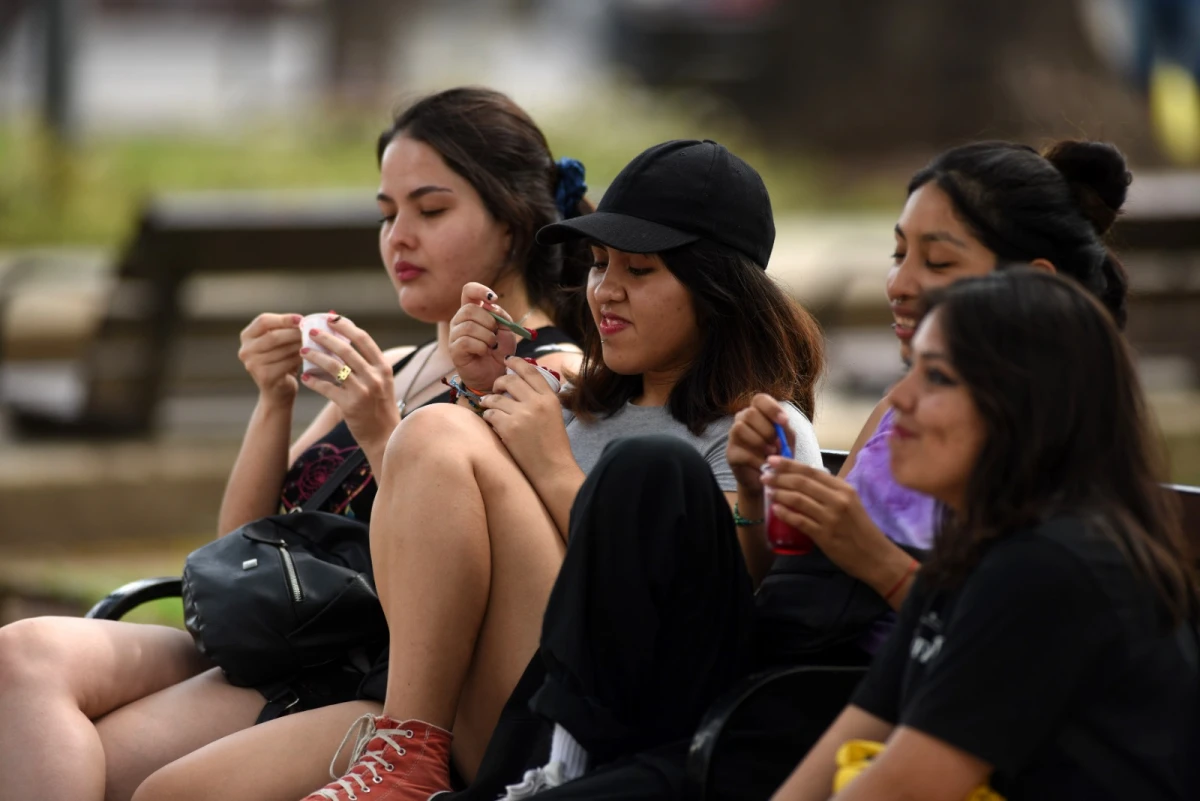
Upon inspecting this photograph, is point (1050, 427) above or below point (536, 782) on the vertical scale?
above

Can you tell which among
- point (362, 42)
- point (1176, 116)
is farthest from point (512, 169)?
point (362, 42)

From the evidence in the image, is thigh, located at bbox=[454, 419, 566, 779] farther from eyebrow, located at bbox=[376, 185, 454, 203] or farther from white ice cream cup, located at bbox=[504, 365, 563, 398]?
eyebrow, located at bbox=[376, 185, 454, 203]

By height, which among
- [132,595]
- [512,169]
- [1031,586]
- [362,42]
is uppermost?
[512,169]

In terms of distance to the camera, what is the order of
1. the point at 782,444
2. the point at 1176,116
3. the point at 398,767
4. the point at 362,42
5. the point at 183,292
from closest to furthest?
the point at 782,444 → the point at 398,767 → the point at 183,292 → the point at 1176,116 → the point at 362,42

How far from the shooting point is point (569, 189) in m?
3.76

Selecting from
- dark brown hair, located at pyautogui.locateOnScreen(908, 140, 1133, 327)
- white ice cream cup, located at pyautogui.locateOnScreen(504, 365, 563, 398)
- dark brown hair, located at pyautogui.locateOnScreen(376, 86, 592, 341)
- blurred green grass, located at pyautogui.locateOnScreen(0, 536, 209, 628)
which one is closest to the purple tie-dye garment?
dark brown hair, located at pyautogui.locateOnScreen(908, 140, 1133, 327)

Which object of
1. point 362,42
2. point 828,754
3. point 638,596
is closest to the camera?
point 828,754

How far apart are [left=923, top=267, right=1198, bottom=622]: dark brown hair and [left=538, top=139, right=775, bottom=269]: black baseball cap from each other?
0.92 m

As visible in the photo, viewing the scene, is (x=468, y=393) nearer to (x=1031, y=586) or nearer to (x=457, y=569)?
(x=457, y=569)

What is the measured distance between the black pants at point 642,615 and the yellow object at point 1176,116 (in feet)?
39.0

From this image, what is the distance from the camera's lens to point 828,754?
7.66 ft

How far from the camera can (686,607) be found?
2.61 metres

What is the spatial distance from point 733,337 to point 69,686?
1429 mm

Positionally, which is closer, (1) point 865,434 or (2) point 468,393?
(1) point 865,434
